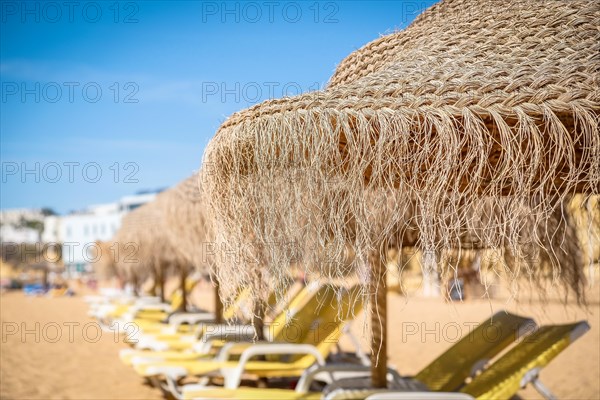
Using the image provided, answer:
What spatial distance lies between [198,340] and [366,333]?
4.51 m

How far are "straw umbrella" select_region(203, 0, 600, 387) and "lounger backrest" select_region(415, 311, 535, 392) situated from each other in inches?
85.7

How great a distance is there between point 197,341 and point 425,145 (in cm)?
496

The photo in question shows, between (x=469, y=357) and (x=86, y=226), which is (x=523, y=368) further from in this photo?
(x=86, y=226)

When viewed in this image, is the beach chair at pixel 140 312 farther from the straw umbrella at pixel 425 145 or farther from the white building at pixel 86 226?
the white building at pixel 86 226

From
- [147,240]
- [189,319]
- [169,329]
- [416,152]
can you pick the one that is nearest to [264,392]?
[416,152]

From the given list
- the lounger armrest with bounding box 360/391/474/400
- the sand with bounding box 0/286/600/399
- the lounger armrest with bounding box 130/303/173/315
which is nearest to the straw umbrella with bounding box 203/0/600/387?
the lounger armrest with bounding box 360/391/474/400

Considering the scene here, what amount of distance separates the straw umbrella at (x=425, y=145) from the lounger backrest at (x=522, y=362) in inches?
63.5

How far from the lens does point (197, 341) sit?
621cm

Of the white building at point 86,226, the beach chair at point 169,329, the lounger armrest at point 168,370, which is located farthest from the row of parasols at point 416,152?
the white building at point 86,226

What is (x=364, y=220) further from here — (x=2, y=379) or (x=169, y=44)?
(x=2, y=379)

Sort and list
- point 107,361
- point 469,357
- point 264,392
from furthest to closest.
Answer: point 107,361 < point 469,357 < point 264,392

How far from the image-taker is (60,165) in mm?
6582

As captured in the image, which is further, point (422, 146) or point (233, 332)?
point (233, 332)

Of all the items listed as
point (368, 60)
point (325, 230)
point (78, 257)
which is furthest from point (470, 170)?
point (78, 257)
